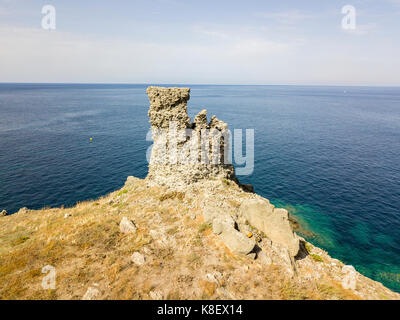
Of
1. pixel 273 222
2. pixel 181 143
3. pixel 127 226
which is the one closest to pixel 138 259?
pixel 127 226

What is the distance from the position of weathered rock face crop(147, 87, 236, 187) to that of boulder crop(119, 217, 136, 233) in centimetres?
698

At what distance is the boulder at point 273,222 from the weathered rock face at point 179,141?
7.51m

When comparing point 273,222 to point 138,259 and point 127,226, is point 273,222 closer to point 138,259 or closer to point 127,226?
point 138,259

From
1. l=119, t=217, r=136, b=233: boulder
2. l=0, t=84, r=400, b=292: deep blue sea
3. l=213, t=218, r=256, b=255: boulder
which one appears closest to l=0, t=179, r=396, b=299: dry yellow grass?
l=119, t=217, r=136, b=233: boulder

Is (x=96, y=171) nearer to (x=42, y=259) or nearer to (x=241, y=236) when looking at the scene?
(x=42, y=259)

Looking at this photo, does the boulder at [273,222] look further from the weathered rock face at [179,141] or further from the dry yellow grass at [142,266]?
the weathered rock face at [179,141]

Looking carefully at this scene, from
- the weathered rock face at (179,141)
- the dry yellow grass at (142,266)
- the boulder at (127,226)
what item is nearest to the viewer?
the dry yellow grass at (142,266)

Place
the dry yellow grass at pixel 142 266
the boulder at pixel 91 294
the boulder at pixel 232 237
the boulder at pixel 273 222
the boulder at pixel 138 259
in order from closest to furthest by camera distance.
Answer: the boulder at pixel 91 294 → the dry yellow grass at pixel 142 266 → the boulder at pixel 138 259 → the boulder at pixel 232 237 → the boulder at pixel 273 222

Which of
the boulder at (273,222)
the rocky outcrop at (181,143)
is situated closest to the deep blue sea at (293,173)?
the boulder at (273,222)

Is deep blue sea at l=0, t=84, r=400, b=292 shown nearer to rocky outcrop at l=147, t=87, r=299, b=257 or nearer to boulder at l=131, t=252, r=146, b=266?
rocky outcrop at l=147, t=87, r=299, b=257

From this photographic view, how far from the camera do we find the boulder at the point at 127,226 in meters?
18.4

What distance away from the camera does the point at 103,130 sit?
83.4m
